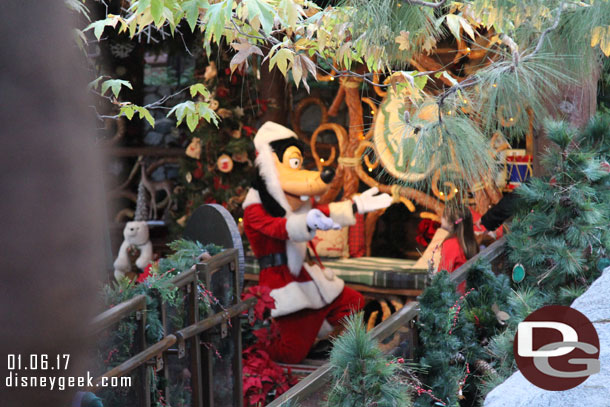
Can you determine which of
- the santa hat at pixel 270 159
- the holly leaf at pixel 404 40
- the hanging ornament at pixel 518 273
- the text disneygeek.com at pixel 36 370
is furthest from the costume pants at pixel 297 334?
the text disneygeek.com at pixel 36 370

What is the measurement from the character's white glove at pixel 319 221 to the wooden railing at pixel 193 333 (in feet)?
3.54

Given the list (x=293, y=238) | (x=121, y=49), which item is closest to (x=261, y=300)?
(x=293, y=238)

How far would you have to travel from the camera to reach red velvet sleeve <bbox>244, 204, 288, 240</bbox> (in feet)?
17.6

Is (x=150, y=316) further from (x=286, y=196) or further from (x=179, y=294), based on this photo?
(x=286, y=196)

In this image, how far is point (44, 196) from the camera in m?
0.31

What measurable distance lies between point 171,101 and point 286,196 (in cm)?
378

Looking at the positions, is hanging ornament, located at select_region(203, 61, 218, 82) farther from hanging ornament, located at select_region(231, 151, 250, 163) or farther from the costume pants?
the costume pants

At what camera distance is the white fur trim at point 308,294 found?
537 centimetres

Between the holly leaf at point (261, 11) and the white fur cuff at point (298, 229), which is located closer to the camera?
the holly leaf at point (261, 11)

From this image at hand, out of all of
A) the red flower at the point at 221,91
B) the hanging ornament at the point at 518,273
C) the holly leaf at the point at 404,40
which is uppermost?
the red flower at the point at 221,91

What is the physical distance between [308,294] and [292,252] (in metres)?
0.35

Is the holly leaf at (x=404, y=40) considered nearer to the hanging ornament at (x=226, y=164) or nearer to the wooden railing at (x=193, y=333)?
the wooden railing at (x=193, y=333)

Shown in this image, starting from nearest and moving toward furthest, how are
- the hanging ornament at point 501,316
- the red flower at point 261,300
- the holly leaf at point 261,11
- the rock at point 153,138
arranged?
the holly leaf at point 261,11
the hanging ornament at point 501,316
the red flower at point 261,300
the rock at point 153,138

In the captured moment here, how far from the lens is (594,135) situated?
4512mm
